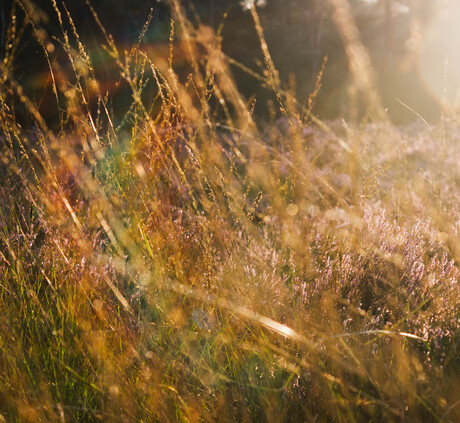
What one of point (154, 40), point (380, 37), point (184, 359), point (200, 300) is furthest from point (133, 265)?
point (380, 37)

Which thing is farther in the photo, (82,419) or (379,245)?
(379,245)

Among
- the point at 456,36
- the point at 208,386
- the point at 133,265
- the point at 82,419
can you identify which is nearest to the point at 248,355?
the point at 208,386

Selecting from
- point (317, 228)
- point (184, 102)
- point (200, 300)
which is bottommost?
point (317, 228)

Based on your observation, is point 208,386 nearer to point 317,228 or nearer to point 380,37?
point 317,228

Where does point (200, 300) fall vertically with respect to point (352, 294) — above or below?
above

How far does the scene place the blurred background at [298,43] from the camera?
12.2 metres

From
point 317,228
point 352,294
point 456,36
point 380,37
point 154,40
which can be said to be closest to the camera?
point 352,294

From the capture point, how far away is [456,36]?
2745 cm

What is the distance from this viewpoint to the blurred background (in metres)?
12.2

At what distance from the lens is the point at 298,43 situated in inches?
696

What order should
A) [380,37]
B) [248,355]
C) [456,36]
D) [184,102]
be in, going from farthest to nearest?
[456,36] < [380,37] < [184,102] < [248,355]

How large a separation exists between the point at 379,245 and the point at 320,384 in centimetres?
103

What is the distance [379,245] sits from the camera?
2.08 metres

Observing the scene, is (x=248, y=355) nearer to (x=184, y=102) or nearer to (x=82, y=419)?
(x=82, y=419)
